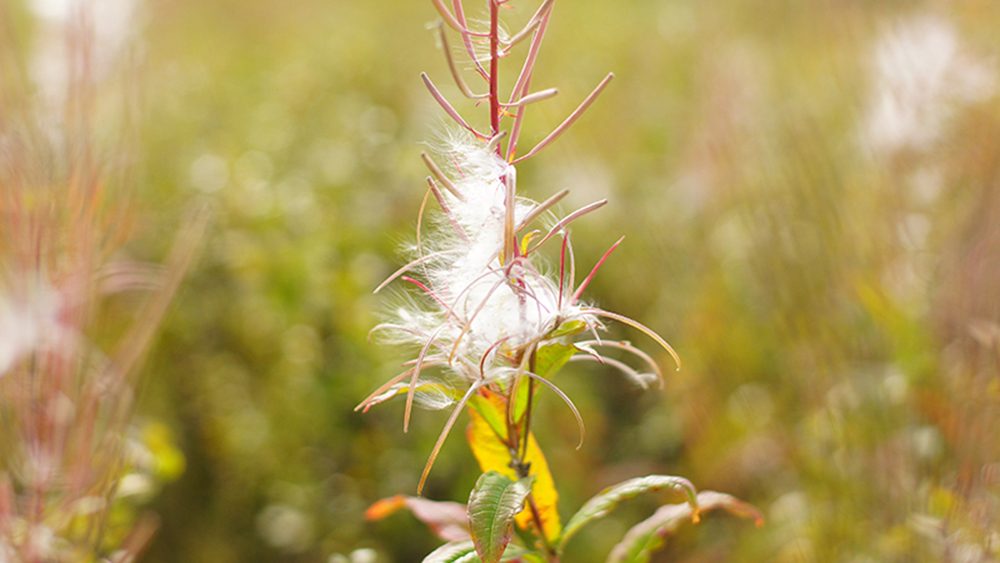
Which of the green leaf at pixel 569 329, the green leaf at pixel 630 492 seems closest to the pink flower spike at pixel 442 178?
the green leaf at pixel 569 329

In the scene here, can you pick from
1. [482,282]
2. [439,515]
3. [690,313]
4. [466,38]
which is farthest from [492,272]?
[690,313]

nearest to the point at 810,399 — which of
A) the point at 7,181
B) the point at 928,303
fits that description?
the point at 928,303

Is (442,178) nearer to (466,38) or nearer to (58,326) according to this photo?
(466,38)

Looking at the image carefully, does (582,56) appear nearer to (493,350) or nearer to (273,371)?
(273,371)

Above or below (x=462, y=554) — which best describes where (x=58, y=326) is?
above

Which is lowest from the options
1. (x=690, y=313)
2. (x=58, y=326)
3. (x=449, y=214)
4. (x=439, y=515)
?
(x=690, y=313)

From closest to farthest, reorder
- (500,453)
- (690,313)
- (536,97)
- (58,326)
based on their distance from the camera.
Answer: (536,97)
(500,453)
(58,326)
(690,313)

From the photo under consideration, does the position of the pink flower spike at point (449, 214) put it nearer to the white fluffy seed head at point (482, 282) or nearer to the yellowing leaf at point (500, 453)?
the white fluffy seed head at point (482, 282)
